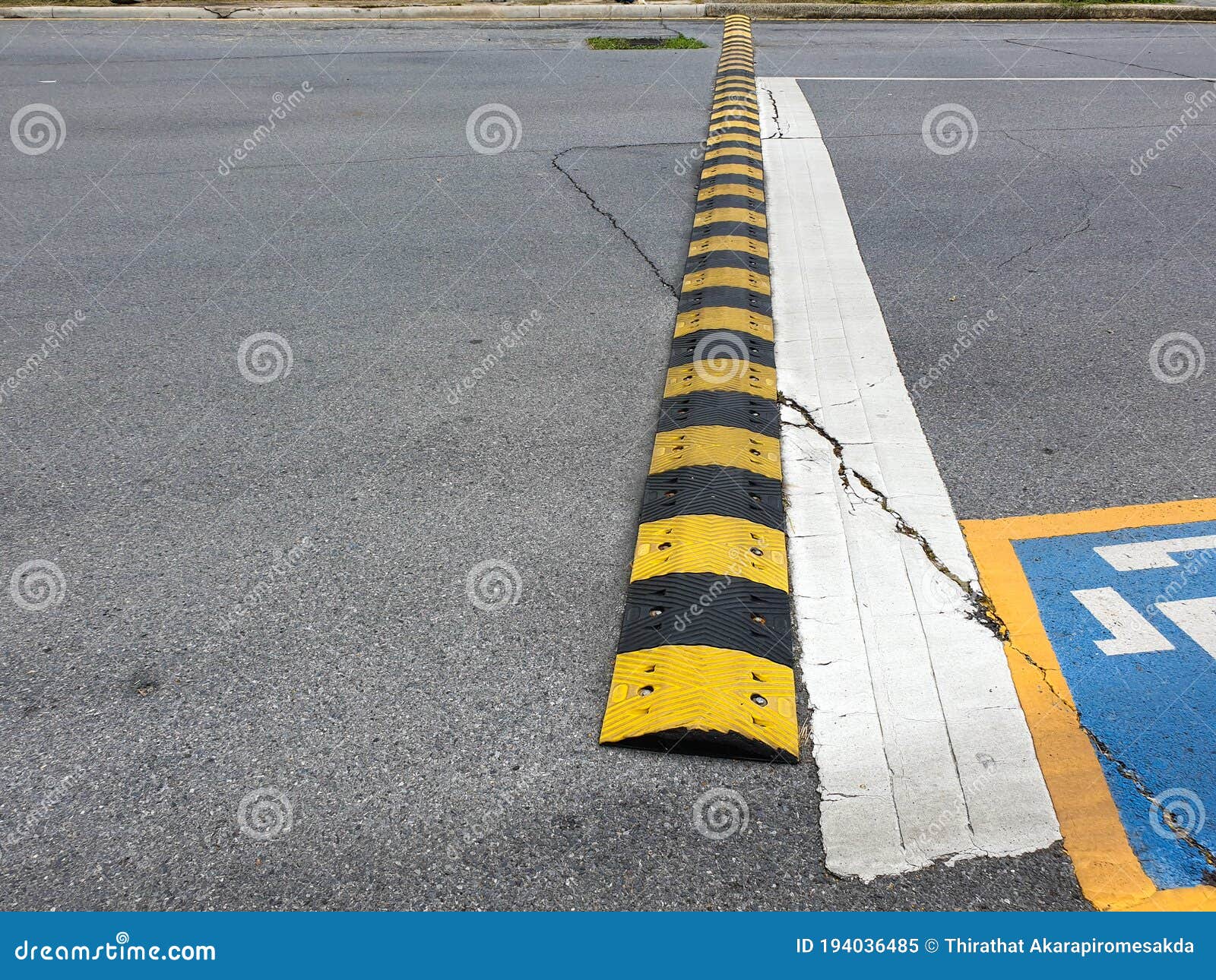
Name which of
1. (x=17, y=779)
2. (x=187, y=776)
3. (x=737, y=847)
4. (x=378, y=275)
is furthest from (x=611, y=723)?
(x=378, y=275)

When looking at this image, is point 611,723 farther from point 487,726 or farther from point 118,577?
point 118,577

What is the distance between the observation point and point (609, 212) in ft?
18.0

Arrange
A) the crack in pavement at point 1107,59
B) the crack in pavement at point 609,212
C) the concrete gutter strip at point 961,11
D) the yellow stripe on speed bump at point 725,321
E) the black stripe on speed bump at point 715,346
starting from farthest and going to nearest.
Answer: the concrete gutter strip at point 961,11 → the crack in pavement at point 1107,59 → the crack in pavement at point 609,212 → the yellow stripe on speed bump at point 725,321 → the black stripe on speed bump at point 715,346

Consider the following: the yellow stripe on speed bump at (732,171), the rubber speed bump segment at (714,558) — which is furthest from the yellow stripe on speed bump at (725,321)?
the yellow stripe on speed bump at (732,171)

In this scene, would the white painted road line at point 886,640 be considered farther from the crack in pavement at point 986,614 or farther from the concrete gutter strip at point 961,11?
the concrete gutter strip at point 961,11

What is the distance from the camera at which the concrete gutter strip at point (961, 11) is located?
1358 cm

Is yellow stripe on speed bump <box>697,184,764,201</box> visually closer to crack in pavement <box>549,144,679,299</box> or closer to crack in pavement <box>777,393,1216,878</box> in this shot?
crack in pavement <box>549,144,679,299</box>

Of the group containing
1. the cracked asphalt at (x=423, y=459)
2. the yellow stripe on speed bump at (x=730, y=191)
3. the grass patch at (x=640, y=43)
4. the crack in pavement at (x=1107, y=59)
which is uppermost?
the crack in pavement at (x=1107, y=59)

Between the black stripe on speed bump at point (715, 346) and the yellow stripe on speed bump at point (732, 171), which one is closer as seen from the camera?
the black stripe on speed bump at point (715, 346)

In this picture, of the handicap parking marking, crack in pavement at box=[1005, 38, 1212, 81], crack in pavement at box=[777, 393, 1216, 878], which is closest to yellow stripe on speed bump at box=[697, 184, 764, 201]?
crack in pavement at box=[777, 393, 1216, 878]

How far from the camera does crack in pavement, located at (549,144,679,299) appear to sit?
4.63 metres

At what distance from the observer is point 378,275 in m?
4.62

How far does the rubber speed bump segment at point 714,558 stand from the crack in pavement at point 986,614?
0.20 meters

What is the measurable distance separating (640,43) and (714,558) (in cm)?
1025
